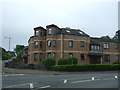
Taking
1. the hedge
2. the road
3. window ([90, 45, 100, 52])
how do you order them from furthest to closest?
window ([90, 45, 100, 52])
the hedge
the road

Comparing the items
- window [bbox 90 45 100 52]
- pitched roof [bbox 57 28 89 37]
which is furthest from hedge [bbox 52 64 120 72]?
window [bbox 90 45 100 52]

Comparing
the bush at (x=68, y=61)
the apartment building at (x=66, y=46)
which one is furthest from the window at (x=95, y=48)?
the bush at (x=68, y=61)

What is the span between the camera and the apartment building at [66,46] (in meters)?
54.3

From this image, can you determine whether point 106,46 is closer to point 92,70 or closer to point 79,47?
point 79,47

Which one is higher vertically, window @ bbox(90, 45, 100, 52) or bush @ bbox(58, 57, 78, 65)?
window @ bbox(90, 45, 100, 52)

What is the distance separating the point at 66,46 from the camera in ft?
178

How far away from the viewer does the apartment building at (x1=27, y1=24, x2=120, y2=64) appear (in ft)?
178

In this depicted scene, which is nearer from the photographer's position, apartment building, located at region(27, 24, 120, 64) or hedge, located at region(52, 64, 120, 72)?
hedge, located at region(52, 64, 120, 72)

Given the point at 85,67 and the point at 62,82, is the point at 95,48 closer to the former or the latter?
the point at 85,67

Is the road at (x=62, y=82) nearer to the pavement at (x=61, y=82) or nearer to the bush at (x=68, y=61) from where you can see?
the pavement at (x=61, y=82)

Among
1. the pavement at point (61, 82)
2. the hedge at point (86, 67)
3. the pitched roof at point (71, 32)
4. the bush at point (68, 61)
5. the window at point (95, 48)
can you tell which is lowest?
the pavement at point (61, 82)

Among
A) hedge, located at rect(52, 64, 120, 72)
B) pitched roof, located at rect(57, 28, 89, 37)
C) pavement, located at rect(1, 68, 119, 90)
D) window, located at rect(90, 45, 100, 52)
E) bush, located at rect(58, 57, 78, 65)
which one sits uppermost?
pitched roof, located at rect(57, 28, 89, 37)

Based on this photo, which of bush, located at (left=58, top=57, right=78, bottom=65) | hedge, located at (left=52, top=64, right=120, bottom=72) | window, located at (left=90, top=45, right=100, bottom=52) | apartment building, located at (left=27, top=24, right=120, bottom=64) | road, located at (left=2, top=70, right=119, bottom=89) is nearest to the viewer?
road, located at (left=2, top=70, right=119, bottom=89)

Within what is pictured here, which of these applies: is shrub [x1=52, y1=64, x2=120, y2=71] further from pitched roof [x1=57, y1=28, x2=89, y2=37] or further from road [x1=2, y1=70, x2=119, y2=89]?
road [x1=2, y1=70, x2=119, y2=89]
